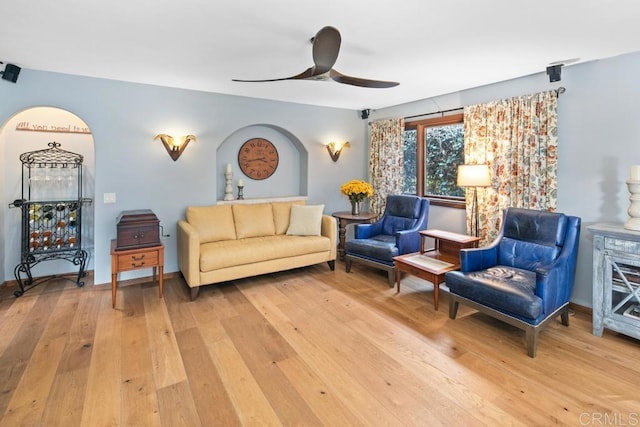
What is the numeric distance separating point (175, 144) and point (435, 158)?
3.66 metres

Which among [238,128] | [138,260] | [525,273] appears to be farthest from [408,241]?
[138,260]

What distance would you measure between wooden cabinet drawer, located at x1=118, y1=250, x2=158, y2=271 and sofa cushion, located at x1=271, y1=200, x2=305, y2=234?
66.0 inches

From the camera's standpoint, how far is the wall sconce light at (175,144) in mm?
4156

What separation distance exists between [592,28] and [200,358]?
389cm

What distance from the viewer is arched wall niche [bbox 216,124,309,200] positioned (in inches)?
193

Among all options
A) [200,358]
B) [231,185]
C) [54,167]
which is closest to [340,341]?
[200,358]

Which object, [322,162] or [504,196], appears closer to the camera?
[504,196]

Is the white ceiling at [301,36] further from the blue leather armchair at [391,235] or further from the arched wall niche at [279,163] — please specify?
the blue leather armchair at [391,235]

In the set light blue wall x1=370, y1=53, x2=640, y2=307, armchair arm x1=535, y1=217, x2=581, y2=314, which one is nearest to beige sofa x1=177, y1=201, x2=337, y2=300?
armchair arm x1=535, y1=217, x2=581, y2=314

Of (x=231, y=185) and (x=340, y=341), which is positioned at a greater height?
(x=231, y=185)

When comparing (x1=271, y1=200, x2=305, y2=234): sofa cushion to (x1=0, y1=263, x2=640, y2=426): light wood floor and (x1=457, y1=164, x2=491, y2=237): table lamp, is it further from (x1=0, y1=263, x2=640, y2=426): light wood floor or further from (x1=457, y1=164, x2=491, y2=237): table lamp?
(x1=457, y1=164, x2=491, y2=237): table lamp

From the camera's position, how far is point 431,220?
491cm

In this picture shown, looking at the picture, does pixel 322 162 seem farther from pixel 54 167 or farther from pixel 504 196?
pixel 54 167

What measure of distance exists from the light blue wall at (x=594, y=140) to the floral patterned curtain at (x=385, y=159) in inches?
77.0
